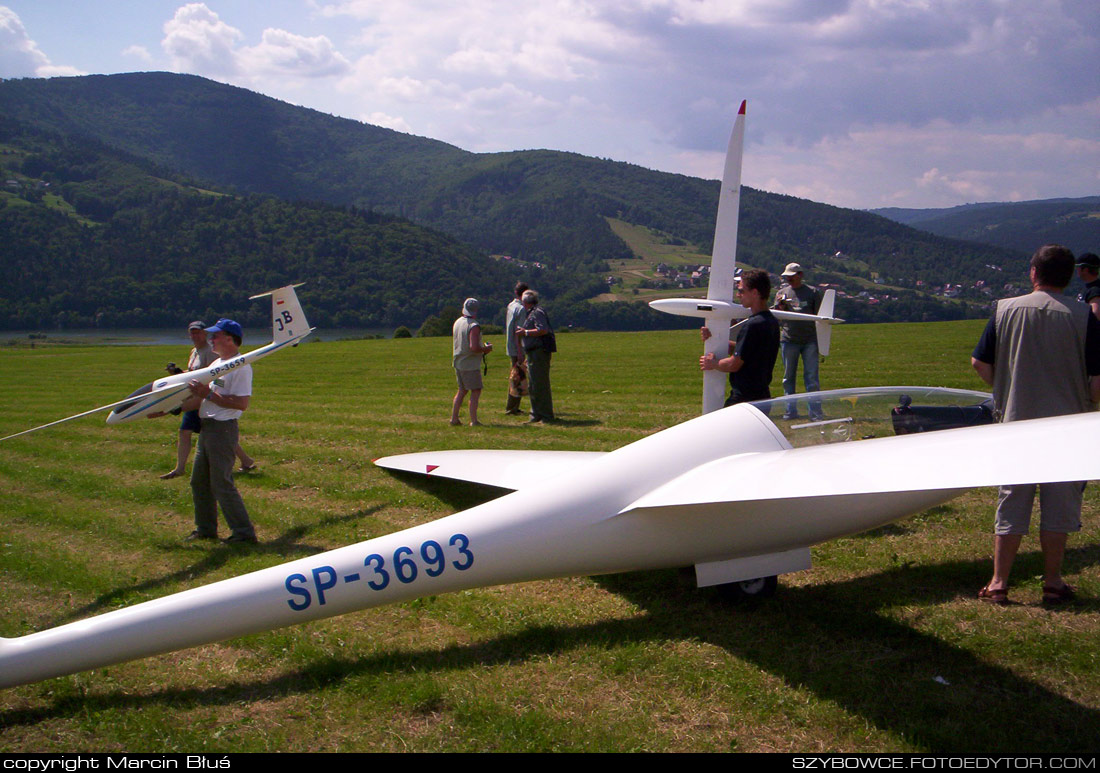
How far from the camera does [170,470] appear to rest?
10.0 metres

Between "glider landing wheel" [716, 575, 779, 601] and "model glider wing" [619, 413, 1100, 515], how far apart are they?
828mm

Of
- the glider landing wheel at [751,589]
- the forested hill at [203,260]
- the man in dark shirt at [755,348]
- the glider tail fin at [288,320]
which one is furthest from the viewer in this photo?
the forested hill at [203,260]

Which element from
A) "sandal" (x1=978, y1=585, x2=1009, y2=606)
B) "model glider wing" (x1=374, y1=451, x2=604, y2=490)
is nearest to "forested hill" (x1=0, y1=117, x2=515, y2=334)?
"model glider wing" (x1=374, y1=451, x2=604, y2=490)

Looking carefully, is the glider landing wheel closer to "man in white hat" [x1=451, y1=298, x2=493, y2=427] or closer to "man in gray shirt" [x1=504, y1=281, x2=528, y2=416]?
"man in white hat" [x1=451, y1=298, x2=493, y2=427]

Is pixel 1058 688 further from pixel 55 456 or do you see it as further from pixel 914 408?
pixel 55 456

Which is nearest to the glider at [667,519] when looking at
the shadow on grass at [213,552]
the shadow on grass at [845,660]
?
the shadow on grass at [845,660]

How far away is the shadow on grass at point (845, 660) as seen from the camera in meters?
3.56

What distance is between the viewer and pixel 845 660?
4.21 metres

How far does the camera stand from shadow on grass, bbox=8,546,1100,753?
11.7 feet

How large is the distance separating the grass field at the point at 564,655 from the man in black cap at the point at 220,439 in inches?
11.8

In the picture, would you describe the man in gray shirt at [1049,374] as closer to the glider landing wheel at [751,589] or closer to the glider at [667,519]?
the glider at [667,519]

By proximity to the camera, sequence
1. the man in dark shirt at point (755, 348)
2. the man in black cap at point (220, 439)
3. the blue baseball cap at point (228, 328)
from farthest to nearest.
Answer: the blue baseball cap at point (228, 328) < the man in black cap at point (220, 439) < the man in dark shirt at point (755, 348)

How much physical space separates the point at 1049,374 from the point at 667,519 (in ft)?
8.41

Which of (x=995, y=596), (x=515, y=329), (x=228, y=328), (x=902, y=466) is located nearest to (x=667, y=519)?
(x=902, y=466)
